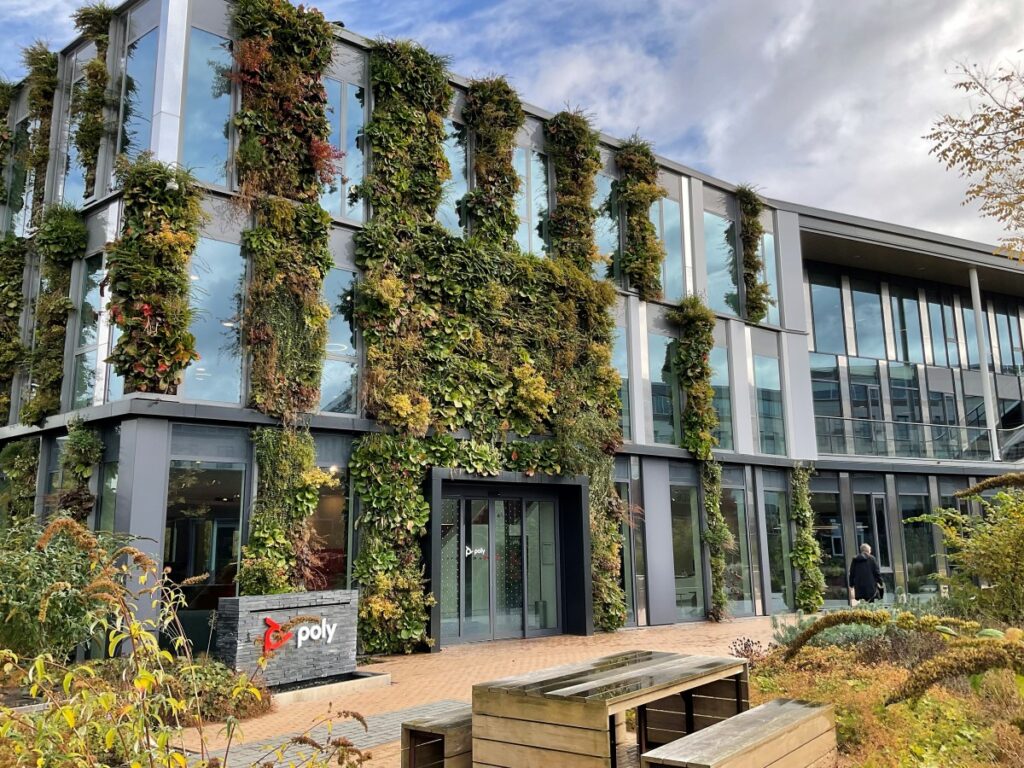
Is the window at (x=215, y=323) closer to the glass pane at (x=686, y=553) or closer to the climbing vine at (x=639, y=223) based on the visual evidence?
the climbing vine at (x=639, y=223)

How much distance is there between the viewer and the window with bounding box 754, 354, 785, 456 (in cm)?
1952

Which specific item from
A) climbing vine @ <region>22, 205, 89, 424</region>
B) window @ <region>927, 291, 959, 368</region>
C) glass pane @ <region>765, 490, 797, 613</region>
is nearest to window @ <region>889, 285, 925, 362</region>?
window @ <region>927, 291, 959, 368</region>

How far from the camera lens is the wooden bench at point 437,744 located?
477 cm

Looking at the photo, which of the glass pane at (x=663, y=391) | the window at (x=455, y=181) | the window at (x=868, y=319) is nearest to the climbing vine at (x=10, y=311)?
the window at (x=455, y=181)

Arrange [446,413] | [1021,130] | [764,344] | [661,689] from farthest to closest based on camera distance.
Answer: [764,344] < [446,413] < [1021,130] < [661,689]

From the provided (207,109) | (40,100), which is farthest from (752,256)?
(40,100)

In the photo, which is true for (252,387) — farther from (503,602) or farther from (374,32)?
(374,32)

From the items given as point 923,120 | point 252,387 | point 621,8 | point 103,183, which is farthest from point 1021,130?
point 103,183

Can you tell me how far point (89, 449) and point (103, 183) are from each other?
392cm

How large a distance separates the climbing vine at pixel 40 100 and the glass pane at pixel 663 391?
11303 millimetres

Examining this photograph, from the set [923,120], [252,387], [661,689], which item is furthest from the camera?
[252,387]

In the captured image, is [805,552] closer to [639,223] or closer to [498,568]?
[639,223]

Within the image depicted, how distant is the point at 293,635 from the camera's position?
9.48 m

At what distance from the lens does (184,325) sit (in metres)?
11.2
